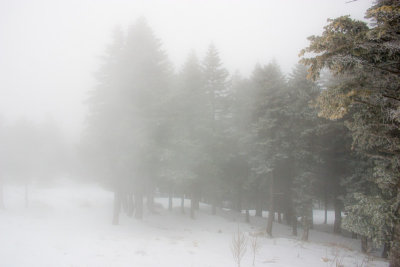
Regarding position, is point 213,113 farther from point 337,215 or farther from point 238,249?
point 238,249

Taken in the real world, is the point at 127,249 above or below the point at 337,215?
above

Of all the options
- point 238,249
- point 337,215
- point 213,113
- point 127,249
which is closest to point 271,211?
point 337,215

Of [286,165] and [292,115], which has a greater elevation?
[292,115]

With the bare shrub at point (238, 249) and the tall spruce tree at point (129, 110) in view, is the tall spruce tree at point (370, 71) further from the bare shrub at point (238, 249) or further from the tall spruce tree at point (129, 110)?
the tall spruce tree at point (129, 110)

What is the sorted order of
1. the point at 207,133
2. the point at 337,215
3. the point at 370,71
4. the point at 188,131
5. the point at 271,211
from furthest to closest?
the point at 337,215 < the point at 207,133 < the point at 188,131 < the point at 271,211 < the point at 370,71

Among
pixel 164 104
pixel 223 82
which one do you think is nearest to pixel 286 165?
pixel 223 82


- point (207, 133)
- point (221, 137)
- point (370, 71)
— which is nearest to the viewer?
point (370, 71)

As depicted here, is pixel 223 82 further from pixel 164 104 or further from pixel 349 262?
pixel 349 262

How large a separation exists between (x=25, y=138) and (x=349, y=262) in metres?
36.2

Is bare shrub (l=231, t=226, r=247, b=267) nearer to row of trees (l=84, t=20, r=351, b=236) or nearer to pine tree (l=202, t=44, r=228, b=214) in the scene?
row of trees (l=84, t=20, r=351, b=236)

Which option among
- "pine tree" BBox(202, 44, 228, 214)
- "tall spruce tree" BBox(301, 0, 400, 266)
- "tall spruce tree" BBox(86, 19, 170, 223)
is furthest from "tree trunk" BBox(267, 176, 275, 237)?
"tall spruce tree" BBox(301, 0, 400, 266)

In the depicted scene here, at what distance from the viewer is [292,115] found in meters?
17.5

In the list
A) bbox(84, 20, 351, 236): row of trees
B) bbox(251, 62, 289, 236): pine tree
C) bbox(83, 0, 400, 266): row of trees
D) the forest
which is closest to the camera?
the forest

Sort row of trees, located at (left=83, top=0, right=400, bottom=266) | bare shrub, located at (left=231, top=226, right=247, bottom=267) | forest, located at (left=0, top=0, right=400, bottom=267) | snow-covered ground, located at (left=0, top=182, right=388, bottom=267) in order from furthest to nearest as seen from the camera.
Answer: row of trees, located at (left=83, top=0, right=400, bottom=266)
forest, located at (left=0, top=0, right=400, bottom=267)
snow-covered ground, located at (left=0, top=182, right=388, bottom=267)
bare shrub, located at (left=231, top=226, right=247, bottom=267)
